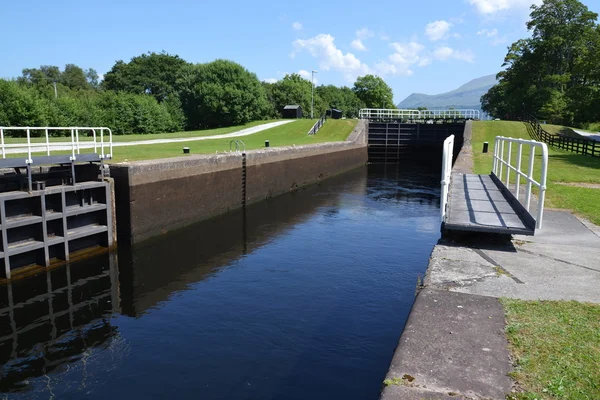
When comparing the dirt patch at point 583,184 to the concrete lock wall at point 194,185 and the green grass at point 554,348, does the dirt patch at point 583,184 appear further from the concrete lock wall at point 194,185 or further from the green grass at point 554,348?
the green grass at point 554,348

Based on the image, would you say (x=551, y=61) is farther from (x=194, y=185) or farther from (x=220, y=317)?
(x=220, y=317)

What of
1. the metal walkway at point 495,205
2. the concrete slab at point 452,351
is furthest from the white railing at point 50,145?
the concrete slab at point 452,351

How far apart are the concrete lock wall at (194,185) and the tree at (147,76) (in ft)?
182

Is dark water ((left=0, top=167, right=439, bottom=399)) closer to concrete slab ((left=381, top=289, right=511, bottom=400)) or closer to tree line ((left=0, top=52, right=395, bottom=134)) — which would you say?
concrete slab ((left=381, top=289, right=511, bottom=400))

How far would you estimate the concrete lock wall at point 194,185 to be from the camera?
46.1 feet

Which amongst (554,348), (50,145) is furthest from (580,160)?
(50,145)

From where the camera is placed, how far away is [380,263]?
11.8 metres

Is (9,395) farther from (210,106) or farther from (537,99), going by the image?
(537,99)

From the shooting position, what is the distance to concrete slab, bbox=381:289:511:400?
3.64 m

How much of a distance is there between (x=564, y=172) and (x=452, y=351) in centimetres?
1843

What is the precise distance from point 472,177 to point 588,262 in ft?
27.1

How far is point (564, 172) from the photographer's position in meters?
19.8

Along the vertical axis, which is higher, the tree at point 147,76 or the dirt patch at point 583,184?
the tree at point 147,76

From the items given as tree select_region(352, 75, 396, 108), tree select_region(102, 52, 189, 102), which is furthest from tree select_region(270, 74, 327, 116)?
tree select_region(352, 75, 396, 108)
